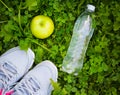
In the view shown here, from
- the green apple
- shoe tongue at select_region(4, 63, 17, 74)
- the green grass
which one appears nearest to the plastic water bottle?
the green grass

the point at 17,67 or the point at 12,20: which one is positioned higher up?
the point at 12,20

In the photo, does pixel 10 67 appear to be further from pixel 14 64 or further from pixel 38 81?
pixel 38 81

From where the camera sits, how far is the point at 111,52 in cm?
279

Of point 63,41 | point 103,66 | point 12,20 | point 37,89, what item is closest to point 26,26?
point 12,20

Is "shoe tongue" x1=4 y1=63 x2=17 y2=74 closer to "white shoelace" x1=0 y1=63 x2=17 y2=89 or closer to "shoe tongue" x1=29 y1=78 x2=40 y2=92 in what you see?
"white shoelace" x1=0 y1=63 x2=17 y2=89

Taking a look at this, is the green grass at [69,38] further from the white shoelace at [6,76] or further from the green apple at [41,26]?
the white shoelace at [6,76]

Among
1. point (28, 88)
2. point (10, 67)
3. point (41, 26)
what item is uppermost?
point (41, 26)

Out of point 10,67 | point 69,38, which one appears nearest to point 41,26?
point 69,38

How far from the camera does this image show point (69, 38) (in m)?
2.79

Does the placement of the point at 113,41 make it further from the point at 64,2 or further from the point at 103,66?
the point at 64,2

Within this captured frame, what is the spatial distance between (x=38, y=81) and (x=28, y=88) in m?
0.09

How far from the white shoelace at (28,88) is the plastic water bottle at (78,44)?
26cm

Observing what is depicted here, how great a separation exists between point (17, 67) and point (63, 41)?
0.40 metres

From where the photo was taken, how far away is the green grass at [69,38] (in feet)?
9.05
